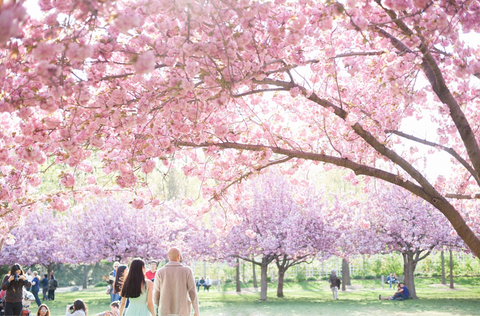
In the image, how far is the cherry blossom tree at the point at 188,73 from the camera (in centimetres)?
377

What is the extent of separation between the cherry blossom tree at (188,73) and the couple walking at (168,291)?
1020 millimetres

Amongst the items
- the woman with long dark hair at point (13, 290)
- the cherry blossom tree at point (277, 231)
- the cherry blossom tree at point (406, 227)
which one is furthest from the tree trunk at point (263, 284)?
the woman with long dark hair at point (13, 290)

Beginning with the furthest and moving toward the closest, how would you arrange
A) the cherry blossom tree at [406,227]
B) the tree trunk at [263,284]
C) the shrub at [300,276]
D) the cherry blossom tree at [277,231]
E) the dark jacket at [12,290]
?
the shrub at [300,276] → the tree trunk at [263,284] → the cherry blossom tree at [277,231] → the cherry blossom tree at [406,227] → the dark jacket at [12,290]

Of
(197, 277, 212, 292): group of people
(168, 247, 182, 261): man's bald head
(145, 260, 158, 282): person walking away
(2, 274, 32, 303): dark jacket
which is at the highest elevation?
(168, 247, 182, 261): man's bald head

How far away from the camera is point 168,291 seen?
6.00 m

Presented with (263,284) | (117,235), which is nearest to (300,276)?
(263,284)

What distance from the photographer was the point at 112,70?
211 inches

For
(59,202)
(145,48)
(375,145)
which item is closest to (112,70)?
(145,48)

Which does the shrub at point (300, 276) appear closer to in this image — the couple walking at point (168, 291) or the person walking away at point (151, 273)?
the person walking away at point (151, 273)

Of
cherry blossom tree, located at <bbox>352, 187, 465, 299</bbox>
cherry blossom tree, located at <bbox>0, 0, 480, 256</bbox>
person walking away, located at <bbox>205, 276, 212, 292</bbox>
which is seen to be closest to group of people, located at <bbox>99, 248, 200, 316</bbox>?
cherry blossom tree, located at <bbox>0, 0, 480, 256</bbox>

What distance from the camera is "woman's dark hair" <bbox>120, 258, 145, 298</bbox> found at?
6383 mm

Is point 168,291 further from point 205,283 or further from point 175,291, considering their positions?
point 205,283

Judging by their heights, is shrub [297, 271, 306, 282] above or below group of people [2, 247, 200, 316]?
below

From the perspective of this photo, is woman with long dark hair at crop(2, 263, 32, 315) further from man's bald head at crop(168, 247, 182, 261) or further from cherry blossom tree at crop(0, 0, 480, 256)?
man's bald head at crop(168, 247, 182, 261)
